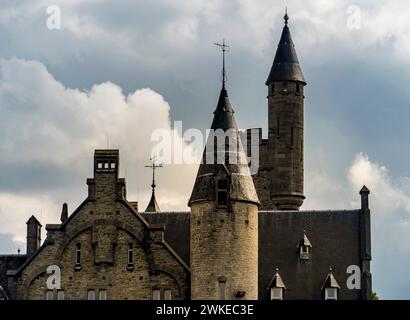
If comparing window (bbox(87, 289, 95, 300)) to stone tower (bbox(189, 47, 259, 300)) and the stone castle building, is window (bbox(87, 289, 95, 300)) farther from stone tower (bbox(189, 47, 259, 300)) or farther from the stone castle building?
stone tower (bbox(189, 47, 259, 300))

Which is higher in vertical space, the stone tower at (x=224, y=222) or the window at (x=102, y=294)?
the stone tower at (x=224, y=222)

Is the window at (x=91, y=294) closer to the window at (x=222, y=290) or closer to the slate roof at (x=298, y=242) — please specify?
the slate roof at (x=298, y=242)

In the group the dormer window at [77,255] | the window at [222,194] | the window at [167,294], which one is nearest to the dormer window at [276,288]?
the window at [167,294]

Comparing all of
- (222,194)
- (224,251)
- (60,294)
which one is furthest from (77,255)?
(222,194)

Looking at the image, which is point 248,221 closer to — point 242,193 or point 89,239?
point 242,193

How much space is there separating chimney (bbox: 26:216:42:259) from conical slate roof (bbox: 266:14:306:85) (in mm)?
20492

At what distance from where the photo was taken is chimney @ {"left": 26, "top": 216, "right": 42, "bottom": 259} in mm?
110375

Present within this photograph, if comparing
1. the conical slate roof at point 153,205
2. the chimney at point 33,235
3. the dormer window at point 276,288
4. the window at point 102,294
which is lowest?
the window at point 102,294

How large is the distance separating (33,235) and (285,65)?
22.7 meters

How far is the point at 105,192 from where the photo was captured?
338ft

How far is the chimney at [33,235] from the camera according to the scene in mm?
110375

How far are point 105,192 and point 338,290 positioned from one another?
15.9 m
